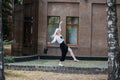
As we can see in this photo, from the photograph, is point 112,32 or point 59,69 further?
point 59,69

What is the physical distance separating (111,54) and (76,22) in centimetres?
1149

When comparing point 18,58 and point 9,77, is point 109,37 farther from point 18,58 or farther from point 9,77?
point 18,58

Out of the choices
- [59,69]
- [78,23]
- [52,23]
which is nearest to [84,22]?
[78,23]

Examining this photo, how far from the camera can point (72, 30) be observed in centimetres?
2559

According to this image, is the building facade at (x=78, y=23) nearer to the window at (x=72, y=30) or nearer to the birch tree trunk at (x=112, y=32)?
the window at (x=72, y=30)

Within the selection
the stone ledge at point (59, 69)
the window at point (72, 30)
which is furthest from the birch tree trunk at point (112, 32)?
the window at point (72, 30)

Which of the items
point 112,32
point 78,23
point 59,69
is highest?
point 78,23

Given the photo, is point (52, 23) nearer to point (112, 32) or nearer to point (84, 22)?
point (84, 22)

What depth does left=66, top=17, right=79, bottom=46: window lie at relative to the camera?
83.8ft

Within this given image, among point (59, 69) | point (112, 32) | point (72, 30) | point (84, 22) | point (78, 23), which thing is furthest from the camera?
point (72, 30)

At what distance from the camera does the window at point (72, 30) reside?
2553cm

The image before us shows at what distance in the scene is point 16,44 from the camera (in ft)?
77.6

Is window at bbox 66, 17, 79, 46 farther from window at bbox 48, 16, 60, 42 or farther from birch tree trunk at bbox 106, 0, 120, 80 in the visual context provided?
birch tree trunk at bbox 106, 0, 120, 80

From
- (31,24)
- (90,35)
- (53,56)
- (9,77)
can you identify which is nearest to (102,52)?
(90,35)
